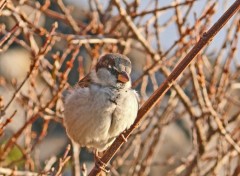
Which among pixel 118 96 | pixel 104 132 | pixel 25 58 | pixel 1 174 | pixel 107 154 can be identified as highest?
pixel 25 58

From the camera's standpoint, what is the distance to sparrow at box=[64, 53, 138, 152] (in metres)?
2.67

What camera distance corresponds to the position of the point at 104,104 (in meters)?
2.67

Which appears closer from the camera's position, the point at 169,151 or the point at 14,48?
the point at 169,151

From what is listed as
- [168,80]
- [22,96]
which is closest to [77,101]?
[168,80]

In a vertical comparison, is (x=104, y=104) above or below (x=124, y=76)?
below

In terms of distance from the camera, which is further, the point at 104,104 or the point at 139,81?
the point at 139,81

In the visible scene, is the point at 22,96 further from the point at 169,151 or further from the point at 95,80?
the point at 169,151

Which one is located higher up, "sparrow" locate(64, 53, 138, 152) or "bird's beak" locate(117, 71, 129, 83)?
"bird's beak" locate(117, 71, 129, 83)

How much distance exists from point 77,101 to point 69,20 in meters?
1.29

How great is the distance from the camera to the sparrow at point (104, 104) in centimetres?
267

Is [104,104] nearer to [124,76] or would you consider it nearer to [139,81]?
[124,76]

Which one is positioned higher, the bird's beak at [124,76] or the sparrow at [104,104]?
the bird's beak at [124,76]

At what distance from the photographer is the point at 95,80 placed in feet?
9.22

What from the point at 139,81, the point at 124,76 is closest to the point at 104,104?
the point at 124,76
